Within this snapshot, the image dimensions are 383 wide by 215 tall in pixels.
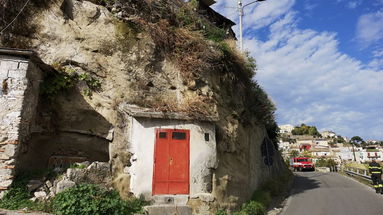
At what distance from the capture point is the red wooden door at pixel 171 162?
9.06m

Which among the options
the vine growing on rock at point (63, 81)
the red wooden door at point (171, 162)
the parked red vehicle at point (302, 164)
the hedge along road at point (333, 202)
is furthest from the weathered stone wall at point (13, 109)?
the parked red vehicle at point (302, 164)

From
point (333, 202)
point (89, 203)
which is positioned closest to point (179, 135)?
point (89, 203)

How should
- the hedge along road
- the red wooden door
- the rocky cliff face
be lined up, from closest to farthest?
the red wooden door < the rocky cliff face < the hedge along road

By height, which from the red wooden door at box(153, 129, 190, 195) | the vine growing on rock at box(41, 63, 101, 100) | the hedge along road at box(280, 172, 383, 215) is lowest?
the hedge along road at box(280, 172, 383, 215)

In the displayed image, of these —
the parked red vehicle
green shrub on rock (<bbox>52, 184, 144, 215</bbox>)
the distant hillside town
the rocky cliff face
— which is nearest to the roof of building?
the rocky cliff face

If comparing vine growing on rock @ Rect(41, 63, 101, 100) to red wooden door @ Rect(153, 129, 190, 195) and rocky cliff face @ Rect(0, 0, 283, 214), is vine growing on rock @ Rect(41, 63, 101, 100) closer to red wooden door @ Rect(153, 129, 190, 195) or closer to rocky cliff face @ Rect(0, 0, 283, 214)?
rocky cliff face @ Rect(0, 0, 283, 214)

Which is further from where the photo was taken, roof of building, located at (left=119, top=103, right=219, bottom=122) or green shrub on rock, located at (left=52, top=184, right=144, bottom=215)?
roof of building, located at (left=119, top=103, right=219, bottom=122)

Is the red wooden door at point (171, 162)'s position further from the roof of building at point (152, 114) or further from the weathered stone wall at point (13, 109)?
the weathered stone wall at point (13, 109)

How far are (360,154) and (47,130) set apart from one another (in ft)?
303

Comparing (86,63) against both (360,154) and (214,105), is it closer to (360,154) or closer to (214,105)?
(214,105)

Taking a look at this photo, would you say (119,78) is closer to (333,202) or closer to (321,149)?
(333,202)

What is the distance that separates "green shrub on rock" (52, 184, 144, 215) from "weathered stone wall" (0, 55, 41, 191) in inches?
61.3

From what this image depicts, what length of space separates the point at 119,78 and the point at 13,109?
141 inches

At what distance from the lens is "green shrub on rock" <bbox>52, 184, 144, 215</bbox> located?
7051mm
